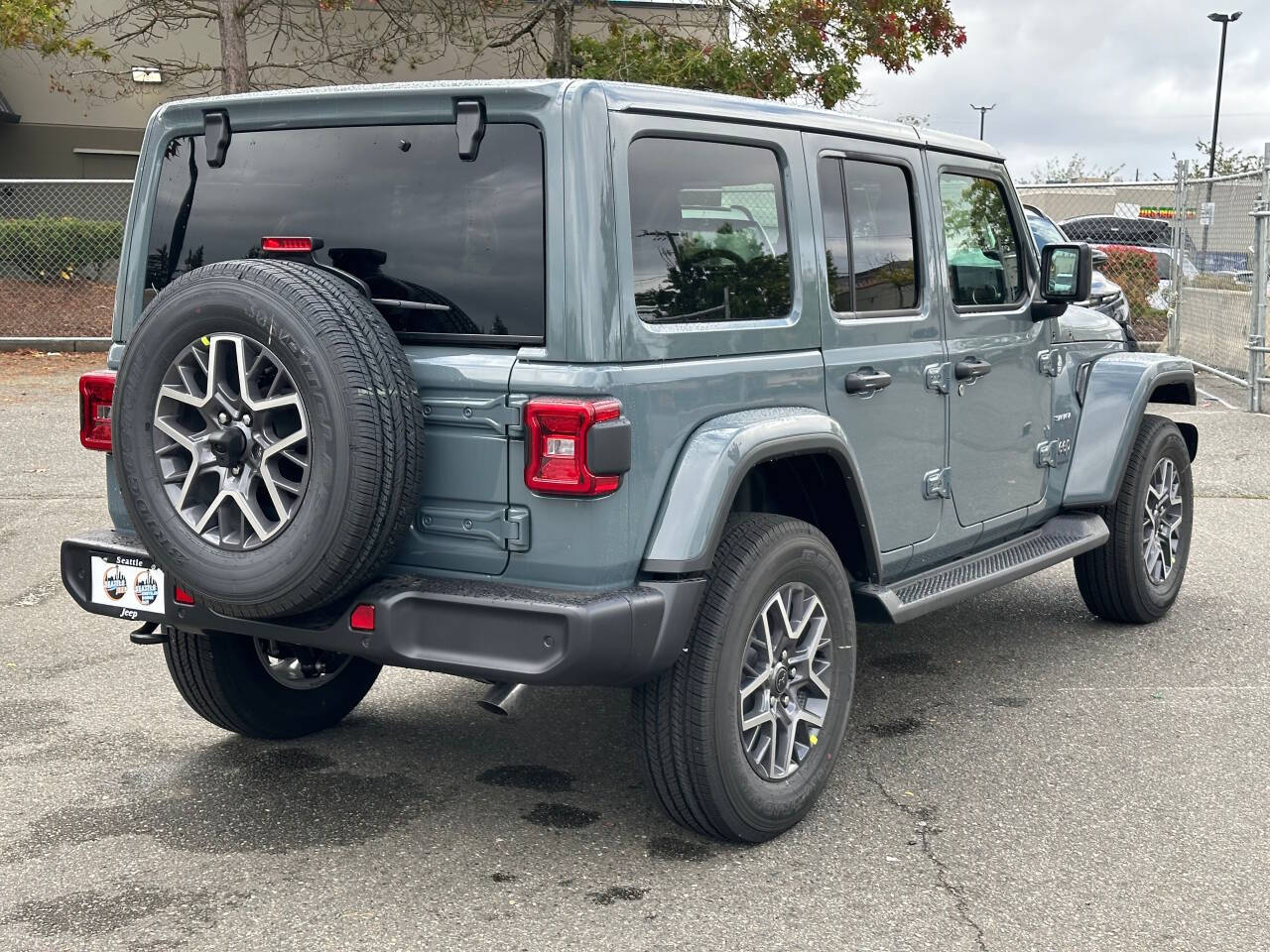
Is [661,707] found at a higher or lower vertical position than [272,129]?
lower

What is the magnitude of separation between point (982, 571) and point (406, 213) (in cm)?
244

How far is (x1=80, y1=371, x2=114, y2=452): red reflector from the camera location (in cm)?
397

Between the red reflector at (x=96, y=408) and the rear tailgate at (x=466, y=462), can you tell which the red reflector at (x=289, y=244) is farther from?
the red reflector at (x=96, y=408)

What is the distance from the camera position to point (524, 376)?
133 inches

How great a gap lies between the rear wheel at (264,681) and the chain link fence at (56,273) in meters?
13.0

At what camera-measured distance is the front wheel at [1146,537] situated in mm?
5793

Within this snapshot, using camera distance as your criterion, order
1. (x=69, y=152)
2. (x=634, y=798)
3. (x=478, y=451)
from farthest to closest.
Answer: (x=69, y=152)
(x=634, y=798)
(x=478, y=451)

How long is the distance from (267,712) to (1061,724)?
2635mm

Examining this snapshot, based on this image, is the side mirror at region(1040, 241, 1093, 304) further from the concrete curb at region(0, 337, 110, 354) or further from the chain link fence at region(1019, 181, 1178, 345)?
the concrete curb at region(0, 337, 110, 354)

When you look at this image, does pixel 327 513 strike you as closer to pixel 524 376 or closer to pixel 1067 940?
pixel 524 376

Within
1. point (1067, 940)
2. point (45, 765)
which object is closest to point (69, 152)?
point (45, 765)

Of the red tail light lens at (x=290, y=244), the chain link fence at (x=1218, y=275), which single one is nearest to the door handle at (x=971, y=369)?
the red tail light lens at (x=290, y=244)

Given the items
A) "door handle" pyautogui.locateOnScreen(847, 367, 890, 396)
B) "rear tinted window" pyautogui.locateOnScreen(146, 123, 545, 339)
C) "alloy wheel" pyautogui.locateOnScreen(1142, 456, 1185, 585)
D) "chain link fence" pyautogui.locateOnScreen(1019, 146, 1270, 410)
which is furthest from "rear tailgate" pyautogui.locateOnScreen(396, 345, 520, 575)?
"chain link fence" pyautogui.locateOnScreen(1019, 146, 1270, 410)

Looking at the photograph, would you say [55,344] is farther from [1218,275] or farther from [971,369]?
[971,369]
